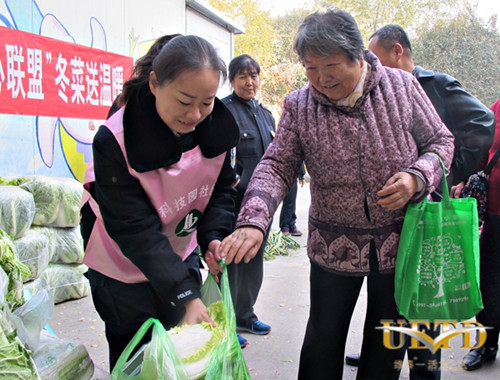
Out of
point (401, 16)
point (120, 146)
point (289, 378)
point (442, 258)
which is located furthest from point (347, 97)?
point (401, 16)

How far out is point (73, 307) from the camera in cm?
392

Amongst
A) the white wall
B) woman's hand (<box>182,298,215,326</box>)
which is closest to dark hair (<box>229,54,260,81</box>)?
the white wall

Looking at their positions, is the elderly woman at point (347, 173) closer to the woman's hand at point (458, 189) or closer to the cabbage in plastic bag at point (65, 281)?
the woman's hand at point (458, 189)

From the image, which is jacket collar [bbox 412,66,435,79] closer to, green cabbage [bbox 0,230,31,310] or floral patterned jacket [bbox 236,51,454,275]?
floral patterned jacket [bbox 236,51,454,275]

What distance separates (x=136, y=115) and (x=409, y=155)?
0.97m

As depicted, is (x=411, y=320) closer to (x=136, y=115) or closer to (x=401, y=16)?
(x=136, y=115)

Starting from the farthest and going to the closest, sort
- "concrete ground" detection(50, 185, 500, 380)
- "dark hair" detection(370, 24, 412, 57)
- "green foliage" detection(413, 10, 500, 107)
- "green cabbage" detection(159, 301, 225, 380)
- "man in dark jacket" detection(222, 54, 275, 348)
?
"green foliage" detection(413, 10, 500, 107) → "man in dark jacket" detection(222, 54, 275, 348) → "concrete ground" detection(50, 185, 500, 380) → "dark hair" detection(370, 24, 412, 57) → "green cabbage" detection(159, 301, 225, 380)

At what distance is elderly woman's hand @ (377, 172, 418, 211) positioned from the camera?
168cm

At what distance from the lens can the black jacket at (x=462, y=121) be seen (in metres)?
2.36

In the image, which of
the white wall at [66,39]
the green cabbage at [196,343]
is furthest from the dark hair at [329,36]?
the white wall at [66,39]

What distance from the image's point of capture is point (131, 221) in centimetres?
153

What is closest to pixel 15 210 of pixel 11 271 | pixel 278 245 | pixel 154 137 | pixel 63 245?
pixel 63 245

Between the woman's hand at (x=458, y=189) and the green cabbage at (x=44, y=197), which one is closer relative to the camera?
the woman's hand at (x=458, y=189)

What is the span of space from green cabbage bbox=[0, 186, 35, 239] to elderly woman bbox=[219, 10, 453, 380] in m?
2.14
